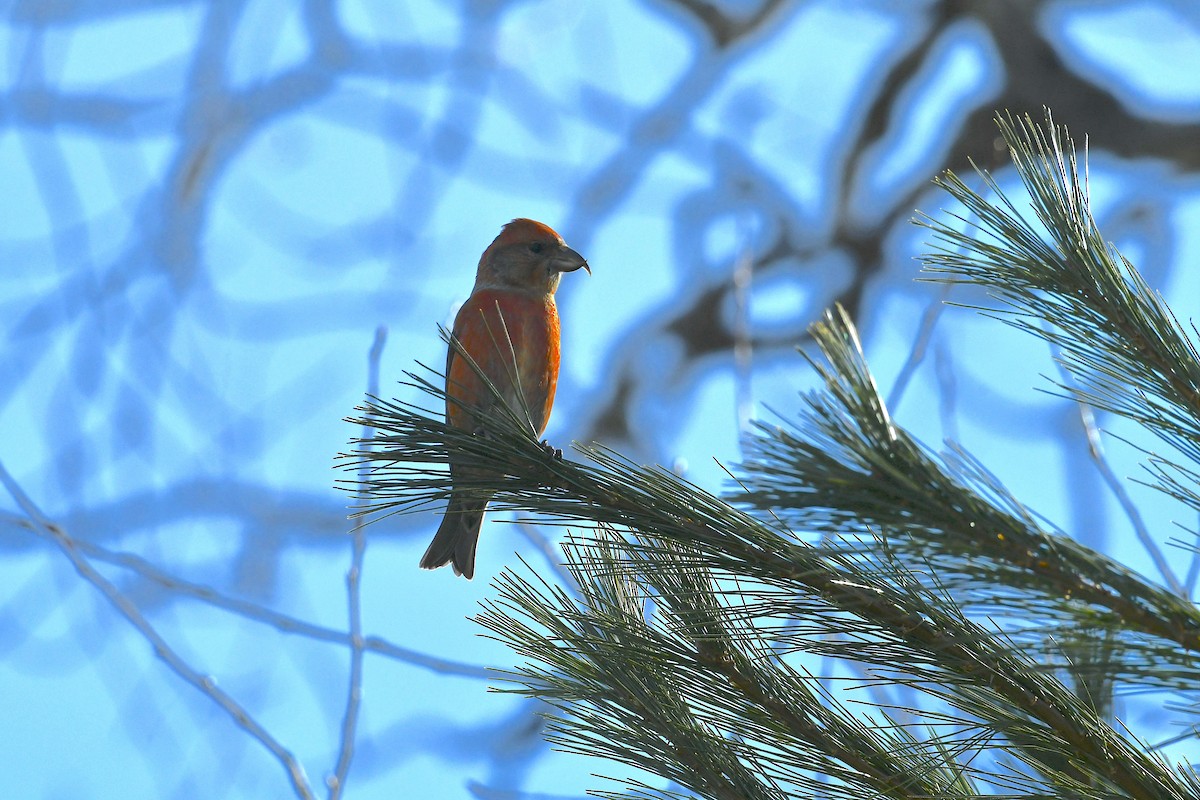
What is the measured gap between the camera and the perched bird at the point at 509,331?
3.64 metres

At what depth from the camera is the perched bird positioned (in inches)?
143

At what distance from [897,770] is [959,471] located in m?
0.58

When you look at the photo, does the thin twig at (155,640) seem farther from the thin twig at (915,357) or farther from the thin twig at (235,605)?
the thin twig at (915,357)

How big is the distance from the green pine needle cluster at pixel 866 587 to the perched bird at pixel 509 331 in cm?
151

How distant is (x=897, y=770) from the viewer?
1668 mm

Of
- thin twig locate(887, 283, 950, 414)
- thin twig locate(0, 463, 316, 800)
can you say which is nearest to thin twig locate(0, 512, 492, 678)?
thin twig locate(0, 463, 316, 800)

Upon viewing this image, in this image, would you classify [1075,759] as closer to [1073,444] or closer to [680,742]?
[680,742]

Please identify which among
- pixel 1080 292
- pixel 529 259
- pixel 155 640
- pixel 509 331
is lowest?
pixel 155 640

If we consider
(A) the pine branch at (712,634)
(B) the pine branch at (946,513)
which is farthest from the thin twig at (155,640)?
(B) the pine branch at (946,513)

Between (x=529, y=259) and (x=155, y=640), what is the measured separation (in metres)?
2.09

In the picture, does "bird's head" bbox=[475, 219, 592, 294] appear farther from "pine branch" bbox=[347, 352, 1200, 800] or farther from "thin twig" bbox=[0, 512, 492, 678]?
"pine branch" bbox=[347, 352, 1200, 800]

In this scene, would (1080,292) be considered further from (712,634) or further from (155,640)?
(155,640)

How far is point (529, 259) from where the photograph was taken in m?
4.40

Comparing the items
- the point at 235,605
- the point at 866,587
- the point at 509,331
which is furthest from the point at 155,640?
the point at 866,587
